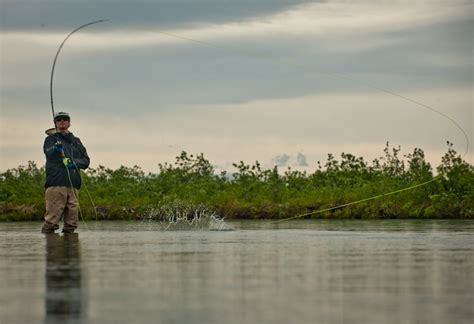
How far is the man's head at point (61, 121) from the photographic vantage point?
62.4ft

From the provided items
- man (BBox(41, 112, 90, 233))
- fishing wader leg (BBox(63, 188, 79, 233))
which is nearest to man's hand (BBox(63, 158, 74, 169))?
man (BBox(41, 112, 90, 233))

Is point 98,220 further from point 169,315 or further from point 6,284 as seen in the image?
point 169,315

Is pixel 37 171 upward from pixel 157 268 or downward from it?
upward

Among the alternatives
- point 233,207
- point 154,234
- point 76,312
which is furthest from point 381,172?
point 76,312

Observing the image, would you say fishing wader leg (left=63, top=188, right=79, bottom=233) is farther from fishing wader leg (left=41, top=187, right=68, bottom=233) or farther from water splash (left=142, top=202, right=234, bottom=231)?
water splash (left=142, top=202, right=234, bottom=231)

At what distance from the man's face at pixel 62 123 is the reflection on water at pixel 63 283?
386 centimetres

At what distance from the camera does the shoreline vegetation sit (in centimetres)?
2514

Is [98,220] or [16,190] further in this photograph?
[16,190]

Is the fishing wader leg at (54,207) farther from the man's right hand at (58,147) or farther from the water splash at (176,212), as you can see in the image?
the water splash at (176,212)

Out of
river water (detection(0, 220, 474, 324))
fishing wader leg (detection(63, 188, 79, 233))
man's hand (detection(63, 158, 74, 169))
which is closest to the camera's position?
river water (detection(0, 220, 474, 324))

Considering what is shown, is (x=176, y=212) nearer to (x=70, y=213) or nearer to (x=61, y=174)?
(x=70, y=213)

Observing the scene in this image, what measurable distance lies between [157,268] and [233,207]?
15070mm

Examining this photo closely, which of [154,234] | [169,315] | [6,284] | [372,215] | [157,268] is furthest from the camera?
[372,215]

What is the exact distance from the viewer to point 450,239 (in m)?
15.8
